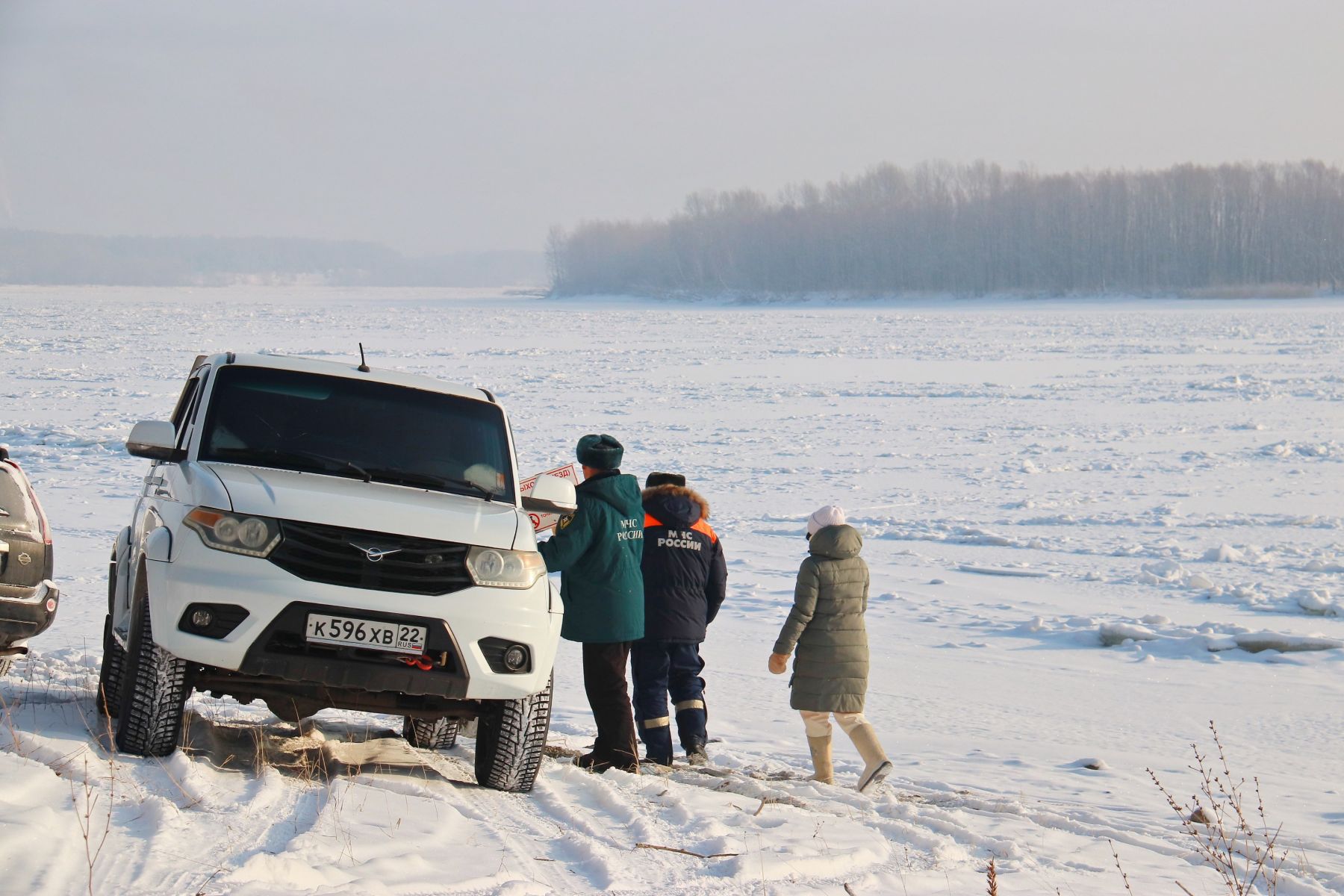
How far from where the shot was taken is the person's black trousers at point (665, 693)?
20.6 ft

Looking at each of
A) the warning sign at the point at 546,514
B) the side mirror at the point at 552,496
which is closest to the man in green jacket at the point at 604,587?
the side mirror at the point at 552,496

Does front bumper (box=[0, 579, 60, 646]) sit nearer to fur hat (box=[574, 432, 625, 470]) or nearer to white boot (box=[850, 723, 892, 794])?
fur hat (box=[574, 432, 625, 470])

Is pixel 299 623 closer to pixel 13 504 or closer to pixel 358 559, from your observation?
pixel 358 559

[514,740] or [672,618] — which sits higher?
[672,618]

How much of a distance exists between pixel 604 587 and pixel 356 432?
52.8 inches

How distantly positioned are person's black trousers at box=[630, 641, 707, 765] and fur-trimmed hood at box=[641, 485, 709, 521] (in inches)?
28.5

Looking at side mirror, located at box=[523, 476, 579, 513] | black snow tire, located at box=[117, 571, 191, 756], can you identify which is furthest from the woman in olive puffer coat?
black snow tire, located at box=[117, 571, 191, 756]

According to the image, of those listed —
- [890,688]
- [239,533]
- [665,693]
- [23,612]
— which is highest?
A: [239,533]

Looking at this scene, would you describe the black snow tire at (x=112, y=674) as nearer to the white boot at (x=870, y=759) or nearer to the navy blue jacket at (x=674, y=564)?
the navy blue jacket at (x=674, y=564)

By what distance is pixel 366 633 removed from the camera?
4.56 m

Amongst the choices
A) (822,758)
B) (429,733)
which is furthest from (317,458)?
(822,758)

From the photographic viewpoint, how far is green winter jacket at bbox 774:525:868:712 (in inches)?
236

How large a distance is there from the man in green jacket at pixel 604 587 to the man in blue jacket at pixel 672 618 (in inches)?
14.9

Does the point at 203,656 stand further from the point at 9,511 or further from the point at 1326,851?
the point at 1326,851
